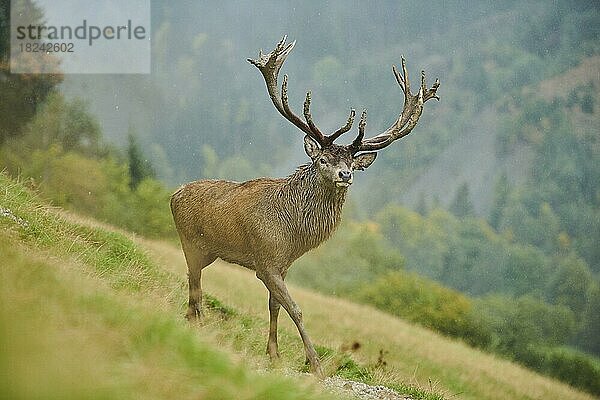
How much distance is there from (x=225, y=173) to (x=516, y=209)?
288 inches

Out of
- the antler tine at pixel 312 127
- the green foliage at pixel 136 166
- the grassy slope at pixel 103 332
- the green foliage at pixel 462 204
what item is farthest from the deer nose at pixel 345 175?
the green foliage at pixel 462 204

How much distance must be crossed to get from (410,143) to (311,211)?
53.5ft

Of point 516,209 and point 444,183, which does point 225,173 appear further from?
point 516,209

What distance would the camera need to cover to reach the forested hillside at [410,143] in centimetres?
1925

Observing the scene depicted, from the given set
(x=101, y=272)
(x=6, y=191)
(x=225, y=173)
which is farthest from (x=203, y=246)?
(x=225, y=173)

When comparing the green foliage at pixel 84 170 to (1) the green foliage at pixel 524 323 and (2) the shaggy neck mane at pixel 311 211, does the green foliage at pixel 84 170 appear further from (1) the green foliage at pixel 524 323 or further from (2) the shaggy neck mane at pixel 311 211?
(2) the shaggy neck mane at pixel 311 211

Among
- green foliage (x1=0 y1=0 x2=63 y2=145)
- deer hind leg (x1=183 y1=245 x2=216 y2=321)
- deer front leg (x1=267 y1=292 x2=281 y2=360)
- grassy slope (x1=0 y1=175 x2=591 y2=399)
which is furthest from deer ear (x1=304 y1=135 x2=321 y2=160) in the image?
green foliage (x1=0 y1=0 x2=63 y2=145)

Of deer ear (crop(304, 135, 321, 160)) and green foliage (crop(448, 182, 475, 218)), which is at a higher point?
deer ear (crop(304, 135, 321, 160))

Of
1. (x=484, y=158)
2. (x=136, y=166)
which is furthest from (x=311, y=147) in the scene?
(x=484, y=158)

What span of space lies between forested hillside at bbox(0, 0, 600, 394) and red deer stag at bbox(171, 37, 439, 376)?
12280 millimetres

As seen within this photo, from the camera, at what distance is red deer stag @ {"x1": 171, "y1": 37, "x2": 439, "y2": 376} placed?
21.0 feet

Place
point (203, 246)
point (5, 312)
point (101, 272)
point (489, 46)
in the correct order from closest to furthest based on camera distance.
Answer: point (5, 312) < point (101, 272) < point (203, 246) < point (489, 46)

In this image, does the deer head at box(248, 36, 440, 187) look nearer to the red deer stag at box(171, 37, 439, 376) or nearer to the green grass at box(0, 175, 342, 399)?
the red deer stag at box(171, 37, 439, 376)

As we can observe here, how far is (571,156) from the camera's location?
20.2m
